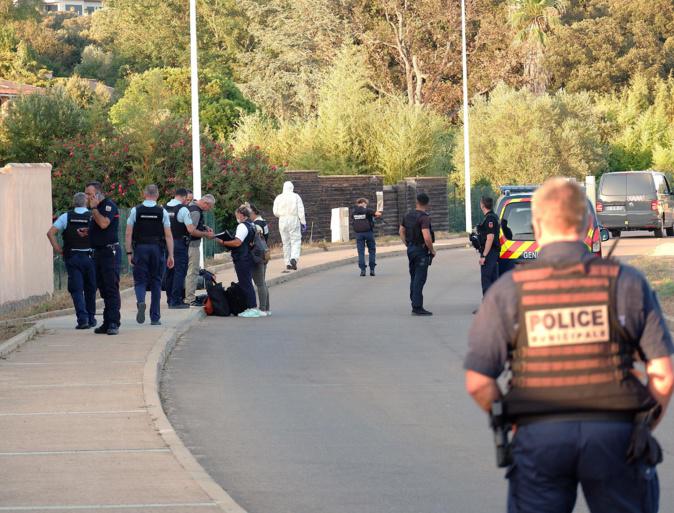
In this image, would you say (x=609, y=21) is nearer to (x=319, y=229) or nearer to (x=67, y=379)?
(x=319, y=229)

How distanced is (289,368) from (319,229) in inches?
1126

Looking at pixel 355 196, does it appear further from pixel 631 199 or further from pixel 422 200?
pixel 422 200

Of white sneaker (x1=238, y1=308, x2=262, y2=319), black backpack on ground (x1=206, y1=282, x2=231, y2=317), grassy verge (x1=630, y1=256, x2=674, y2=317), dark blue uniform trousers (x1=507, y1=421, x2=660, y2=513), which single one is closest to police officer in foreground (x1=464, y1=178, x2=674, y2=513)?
dark blue uniform trousers (x1=507, y1=421, x2=660, y2=513)

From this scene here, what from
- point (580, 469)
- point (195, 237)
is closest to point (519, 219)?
point (195, 237)

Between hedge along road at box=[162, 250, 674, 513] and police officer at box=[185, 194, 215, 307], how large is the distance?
1338 mm

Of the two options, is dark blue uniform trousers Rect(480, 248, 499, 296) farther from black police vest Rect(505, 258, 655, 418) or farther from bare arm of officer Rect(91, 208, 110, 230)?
black police vest Rect(505, 258, 655, 418)

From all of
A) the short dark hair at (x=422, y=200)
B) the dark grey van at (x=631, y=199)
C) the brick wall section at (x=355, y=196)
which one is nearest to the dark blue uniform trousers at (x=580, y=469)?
the short dark hair at (x=422, y=200)

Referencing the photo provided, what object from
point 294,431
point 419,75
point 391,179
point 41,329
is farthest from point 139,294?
point 419,75

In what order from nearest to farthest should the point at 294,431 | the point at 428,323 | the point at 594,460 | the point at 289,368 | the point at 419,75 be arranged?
the point at 594,460, the point at 294,431, the point at 289,368, the point at 428,323, the point at 419,75

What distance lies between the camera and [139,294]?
59.9ft

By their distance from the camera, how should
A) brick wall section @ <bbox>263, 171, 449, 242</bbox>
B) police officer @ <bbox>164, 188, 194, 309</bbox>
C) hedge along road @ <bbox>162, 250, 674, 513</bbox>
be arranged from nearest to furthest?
hedge along road @ <bbox>162, 250, 674, 513</bbox> → police officer @ <bbox>164, 188, 194, 309</bbox> → brick wall section @ <bbox>263, 171, 449, 242</bbox>

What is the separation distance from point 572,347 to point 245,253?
623 inches

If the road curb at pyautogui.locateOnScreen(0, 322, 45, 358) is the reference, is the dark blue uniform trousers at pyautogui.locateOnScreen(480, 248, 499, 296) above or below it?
above

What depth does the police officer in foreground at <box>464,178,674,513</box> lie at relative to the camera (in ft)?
16.9
